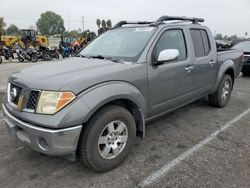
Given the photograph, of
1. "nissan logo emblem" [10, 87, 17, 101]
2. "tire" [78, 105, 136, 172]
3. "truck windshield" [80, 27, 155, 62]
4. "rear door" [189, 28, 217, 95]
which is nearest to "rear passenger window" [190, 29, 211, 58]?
"rear door" [189, 28, 217, 95]

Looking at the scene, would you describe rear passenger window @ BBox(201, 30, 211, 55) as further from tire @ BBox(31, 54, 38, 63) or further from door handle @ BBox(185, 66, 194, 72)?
tire @ BBox(31, 54, 38, 63)

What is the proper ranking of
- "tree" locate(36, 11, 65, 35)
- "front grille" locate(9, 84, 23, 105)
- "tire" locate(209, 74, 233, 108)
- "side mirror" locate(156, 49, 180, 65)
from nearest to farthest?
"front grille" locate(9, 84, 23, 105), "side mirror" locate(156, 49, 180, 65), "tire" locate(209, 74, 233, 108), "tree" locate(36, 11, 65, 35)

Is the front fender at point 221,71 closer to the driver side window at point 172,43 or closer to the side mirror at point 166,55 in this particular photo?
the driver side window at point 172,43

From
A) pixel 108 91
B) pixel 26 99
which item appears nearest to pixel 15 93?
pixel 26 99

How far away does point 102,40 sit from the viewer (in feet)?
13.2

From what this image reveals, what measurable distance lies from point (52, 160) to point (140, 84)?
1.56 m

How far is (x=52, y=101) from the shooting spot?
238cm

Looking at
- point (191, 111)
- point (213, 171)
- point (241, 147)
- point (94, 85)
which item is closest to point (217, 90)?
point (191, 111)

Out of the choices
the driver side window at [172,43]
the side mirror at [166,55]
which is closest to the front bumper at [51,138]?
the side mirror at [166,55]

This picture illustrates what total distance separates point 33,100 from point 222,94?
416 cm

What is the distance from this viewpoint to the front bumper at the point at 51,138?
2.35 metres

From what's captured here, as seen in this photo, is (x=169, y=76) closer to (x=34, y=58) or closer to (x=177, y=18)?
(x=177, y=18)

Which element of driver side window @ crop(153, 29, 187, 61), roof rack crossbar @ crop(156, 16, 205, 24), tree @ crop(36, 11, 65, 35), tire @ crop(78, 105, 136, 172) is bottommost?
tire @ crop(78, 105, 136, 172)

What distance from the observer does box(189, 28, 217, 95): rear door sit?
13.6ft
